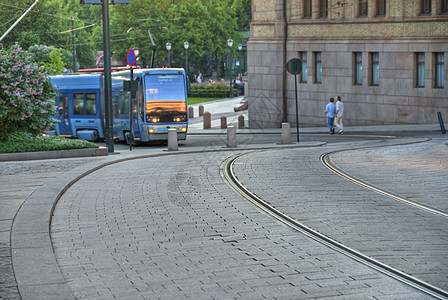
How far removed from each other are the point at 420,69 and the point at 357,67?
161 inches

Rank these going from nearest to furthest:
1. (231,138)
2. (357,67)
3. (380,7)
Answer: (231,138) → (380,7) → (357,67)

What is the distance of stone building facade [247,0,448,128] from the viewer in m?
36.0

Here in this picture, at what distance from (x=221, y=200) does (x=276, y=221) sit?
6.42 ft

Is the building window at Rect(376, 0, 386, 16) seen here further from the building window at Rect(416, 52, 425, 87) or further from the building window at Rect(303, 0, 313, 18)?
the building window at Rect(303, 0, 313, 18)

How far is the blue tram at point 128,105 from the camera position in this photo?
97.1ft

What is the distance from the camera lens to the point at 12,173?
1612 centimetres

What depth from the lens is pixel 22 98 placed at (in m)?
20.7

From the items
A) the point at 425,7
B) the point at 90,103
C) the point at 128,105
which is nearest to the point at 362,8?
the point at 425,7

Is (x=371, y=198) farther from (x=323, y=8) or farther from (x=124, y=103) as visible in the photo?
(x=323, y=8)

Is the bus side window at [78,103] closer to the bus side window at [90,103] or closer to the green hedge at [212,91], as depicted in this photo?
the bus side window at [90,103]

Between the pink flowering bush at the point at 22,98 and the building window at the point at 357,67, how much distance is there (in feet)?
69.8

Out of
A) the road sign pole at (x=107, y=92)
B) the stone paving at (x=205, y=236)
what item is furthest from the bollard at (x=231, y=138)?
the stone paving at (x=205, y=236)

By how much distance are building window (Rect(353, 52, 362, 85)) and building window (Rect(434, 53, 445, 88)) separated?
15.4 feet

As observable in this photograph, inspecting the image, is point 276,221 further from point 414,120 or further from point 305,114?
point 305,114
